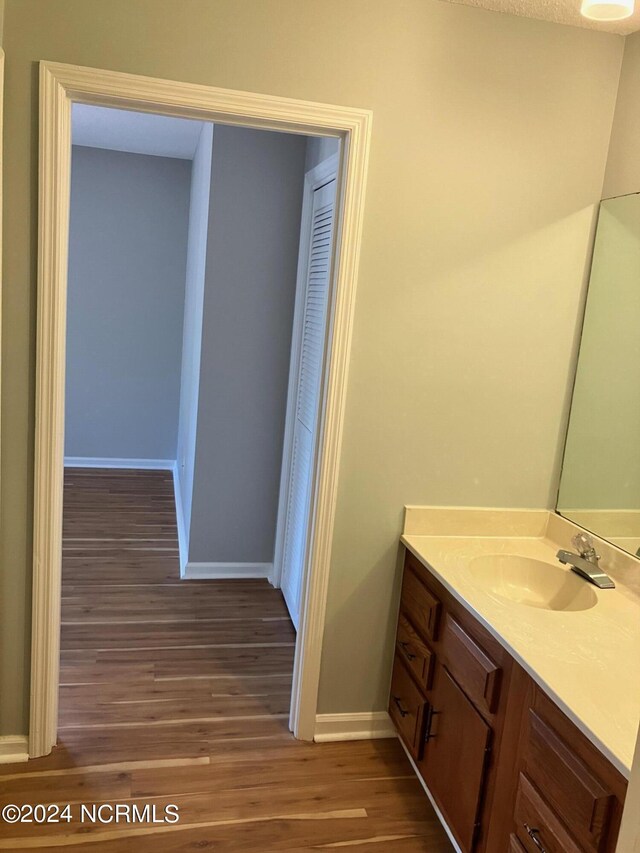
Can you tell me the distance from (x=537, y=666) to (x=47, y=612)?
4.98 ft

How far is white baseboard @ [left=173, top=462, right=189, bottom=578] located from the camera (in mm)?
3889

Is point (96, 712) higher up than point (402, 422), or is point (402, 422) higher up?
point (402, 422)

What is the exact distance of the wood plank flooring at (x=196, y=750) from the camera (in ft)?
6.89

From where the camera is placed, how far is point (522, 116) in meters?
2.26

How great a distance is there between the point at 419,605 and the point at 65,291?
1.48 m

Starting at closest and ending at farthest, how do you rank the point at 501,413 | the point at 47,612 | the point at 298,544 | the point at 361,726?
the point at 47,612 < the point at 501,413 < the point at 361,726 < the point at 298,544

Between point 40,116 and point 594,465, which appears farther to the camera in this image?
point 594,465

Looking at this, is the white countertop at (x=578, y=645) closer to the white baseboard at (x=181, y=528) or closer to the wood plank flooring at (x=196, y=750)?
the wood plank flooring at (x=196, y=750)

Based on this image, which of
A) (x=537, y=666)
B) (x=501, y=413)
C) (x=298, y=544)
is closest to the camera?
(x=537, y=666)

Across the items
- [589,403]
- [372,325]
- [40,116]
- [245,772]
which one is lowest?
[245,772]

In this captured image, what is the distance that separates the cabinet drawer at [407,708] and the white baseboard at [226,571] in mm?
1462

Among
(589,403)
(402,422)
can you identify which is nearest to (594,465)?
(589,403)

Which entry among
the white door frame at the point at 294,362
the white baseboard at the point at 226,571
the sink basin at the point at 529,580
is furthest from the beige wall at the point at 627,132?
Result: the white baseboard at the point at 226,571

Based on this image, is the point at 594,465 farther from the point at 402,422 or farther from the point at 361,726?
the point at 361,726
